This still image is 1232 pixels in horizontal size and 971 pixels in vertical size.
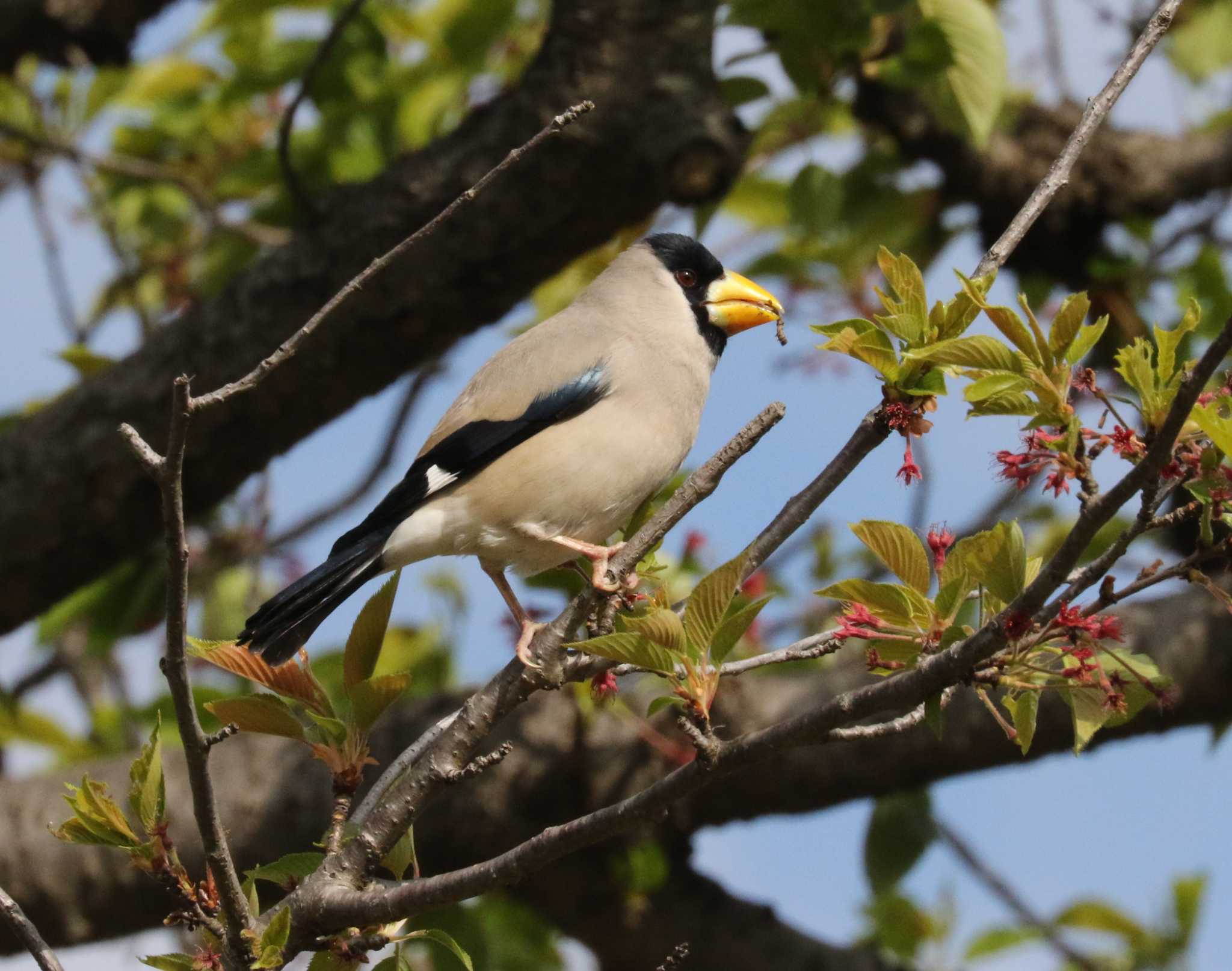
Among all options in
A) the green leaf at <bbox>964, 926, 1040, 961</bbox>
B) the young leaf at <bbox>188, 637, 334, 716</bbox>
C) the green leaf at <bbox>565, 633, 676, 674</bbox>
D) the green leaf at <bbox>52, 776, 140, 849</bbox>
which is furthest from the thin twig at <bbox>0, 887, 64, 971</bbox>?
the green leaf at <bbox>964, 926, 1040, 961</bbox>

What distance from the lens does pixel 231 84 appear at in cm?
641

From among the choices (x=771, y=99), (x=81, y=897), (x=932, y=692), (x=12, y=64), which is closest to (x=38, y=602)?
(x=81, y=897)

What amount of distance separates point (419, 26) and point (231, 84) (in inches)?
34.9

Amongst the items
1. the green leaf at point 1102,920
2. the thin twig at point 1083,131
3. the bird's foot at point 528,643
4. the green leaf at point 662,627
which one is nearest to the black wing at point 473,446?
the bird's foot at point 528,643

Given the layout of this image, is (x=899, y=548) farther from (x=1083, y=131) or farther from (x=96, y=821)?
(x=96, y=821)

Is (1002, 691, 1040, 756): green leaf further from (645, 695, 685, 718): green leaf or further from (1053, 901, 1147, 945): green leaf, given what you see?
(1053, 901, 1147, 945): green leaf

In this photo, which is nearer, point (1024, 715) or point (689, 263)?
point (1024, 715)

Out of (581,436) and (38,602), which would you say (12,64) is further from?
(581,436)

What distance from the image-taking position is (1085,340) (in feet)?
7.82

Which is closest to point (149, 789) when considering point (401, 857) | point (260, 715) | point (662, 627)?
point (260, 715)

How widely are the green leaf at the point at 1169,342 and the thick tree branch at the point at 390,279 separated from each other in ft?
9.94

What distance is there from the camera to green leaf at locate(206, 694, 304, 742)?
2.95 m

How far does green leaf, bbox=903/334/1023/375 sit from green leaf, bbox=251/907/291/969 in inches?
58.4

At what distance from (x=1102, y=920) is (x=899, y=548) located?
13.4ft
